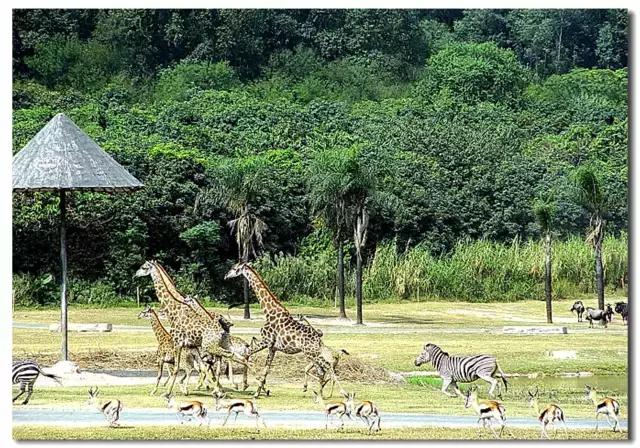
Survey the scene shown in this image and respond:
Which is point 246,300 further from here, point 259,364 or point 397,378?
point 397,378

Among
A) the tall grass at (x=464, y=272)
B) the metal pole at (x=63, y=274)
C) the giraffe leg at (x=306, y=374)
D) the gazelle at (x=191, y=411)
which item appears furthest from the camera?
the tall grass at (x=464, y=272)

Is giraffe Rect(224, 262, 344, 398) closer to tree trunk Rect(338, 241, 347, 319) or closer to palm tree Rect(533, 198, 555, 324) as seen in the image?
tree trunk Rect(338, 241, 347, 319)

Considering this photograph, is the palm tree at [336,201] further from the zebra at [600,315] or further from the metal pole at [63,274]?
the metal pole at [63,274]

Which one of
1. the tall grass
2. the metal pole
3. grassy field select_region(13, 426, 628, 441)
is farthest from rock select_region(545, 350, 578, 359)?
the metal pole

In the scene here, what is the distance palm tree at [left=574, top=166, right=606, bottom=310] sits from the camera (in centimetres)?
2131

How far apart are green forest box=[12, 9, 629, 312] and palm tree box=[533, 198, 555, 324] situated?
0.12 m

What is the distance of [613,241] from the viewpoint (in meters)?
23.0

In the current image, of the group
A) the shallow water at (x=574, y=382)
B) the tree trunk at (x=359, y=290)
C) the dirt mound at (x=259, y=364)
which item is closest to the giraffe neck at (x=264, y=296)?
the dirt mound at (x=259, y=364)

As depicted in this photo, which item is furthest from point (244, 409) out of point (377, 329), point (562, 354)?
point (377, 329)

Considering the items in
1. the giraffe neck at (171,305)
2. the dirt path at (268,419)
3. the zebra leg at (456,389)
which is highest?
the giraffe neck at (171,305)

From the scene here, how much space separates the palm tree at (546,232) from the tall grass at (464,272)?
0.60 meters

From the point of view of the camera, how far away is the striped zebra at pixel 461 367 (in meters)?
14.8

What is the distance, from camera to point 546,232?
22.1 metres

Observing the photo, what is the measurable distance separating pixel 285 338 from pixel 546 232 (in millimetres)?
8205
